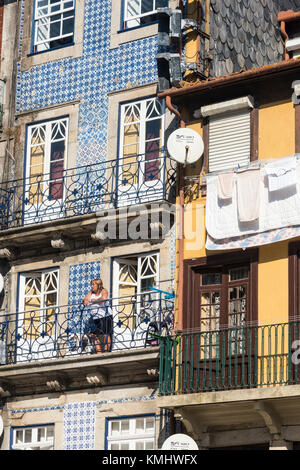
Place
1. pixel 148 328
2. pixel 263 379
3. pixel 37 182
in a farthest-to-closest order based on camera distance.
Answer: pixel 37 182 < pixel 148 328 < pixel 263 379

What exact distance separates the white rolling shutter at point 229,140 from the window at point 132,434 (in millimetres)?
4758

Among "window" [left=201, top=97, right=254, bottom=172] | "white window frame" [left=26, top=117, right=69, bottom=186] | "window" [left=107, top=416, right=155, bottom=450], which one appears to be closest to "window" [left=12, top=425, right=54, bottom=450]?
"window" [left=107, top=416, right=155, bottom=450]

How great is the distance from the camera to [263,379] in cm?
2705

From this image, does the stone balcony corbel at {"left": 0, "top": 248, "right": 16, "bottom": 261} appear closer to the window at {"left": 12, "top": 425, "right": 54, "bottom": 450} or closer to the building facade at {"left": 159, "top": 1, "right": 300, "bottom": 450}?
the window at {"left": 12, "top": 425, "right": 54, "bottom": 450}

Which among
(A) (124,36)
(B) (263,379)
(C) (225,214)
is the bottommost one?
(B) (263,379)

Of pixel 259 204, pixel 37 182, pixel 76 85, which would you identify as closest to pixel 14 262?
pixel 37 182

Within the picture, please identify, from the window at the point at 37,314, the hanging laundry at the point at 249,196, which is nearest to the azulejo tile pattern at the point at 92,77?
the window at the point at 37,314

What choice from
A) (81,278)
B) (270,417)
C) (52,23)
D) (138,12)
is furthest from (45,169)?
(270,417)

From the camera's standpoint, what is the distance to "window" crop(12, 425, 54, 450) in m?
29.6

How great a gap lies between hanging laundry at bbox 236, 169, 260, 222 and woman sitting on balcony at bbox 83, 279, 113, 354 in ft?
10.4

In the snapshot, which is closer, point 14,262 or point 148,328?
point 148,328

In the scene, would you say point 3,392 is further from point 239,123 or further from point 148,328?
point 239,123

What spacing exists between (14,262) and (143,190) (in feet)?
10.4

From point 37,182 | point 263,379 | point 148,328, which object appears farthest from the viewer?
→ point 37,182
